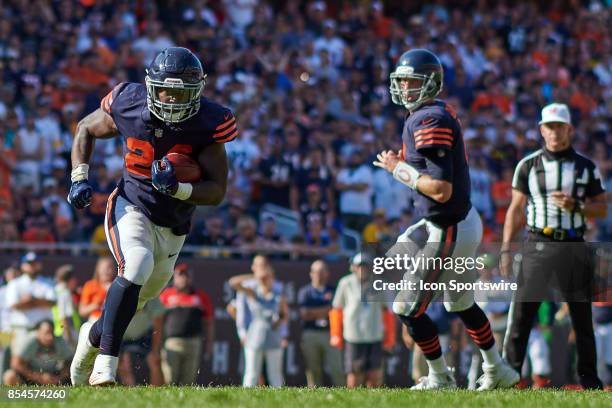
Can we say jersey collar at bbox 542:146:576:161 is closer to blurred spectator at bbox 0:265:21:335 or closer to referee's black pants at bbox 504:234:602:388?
referee's black pants at bbox 504:234:602:388

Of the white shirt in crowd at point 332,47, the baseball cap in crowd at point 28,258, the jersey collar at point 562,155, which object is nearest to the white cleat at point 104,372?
the jersey collar at point 562,155

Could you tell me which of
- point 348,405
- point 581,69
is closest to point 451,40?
point 581,69

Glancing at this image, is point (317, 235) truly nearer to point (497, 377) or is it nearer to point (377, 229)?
point (377, 229)

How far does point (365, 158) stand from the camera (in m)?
14.0

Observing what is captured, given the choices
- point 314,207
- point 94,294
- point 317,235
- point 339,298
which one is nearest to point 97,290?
point 94,294

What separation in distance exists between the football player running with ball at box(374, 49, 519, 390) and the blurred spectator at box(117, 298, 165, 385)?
432 centimetres

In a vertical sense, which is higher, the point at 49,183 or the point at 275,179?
the point at 275,179

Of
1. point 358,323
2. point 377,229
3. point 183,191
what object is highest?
point 377,229

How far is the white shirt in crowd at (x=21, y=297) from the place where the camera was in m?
11.0

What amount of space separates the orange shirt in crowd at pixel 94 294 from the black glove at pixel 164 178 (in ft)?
15.2

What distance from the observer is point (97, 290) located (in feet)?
35.4

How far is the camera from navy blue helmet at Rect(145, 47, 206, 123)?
647cm

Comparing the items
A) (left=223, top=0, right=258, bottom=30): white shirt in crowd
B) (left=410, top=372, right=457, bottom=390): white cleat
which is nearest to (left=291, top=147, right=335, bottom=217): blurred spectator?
(left=223, top=0, right=258, bottom=30): white shirt in crowd

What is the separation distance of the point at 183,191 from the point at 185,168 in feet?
0.78
